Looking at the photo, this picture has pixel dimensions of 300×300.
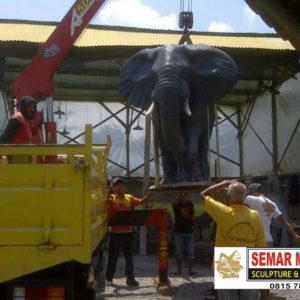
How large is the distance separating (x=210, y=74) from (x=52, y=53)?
3.45 m

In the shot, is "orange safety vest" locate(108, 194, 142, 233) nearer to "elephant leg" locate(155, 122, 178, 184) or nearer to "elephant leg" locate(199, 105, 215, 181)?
"elephant leg" locate(155, 122, 178, 184)

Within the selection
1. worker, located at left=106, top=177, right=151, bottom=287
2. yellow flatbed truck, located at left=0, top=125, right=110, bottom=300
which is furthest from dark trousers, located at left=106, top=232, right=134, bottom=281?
yellow flatbed truck, located at left=0, top=125, right=110, bottom=300

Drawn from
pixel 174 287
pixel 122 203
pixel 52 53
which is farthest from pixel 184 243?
pixel 52 53

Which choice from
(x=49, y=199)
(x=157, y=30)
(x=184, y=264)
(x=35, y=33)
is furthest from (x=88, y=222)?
(x=157, y=30)

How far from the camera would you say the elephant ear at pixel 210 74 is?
31.6 feet

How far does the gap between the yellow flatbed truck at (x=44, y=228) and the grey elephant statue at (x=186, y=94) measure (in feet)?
16.4

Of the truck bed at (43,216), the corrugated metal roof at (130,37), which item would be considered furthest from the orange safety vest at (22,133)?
the corrugated metal roof at (130,37)

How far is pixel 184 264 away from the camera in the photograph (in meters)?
12.0

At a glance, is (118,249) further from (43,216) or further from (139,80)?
(43,216)

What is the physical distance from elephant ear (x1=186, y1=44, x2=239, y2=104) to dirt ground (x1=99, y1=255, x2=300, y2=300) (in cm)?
299

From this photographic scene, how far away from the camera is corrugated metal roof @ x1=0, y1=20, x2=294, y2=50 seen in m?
15.1

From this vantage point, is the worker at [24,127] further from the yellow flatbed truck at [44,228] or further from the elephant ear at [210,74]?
the elephant ear at [210,74]

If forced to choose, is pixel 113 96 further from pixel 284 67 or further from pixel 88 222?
pixel 88 222

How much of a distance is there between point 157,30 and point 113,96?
3.56 m
